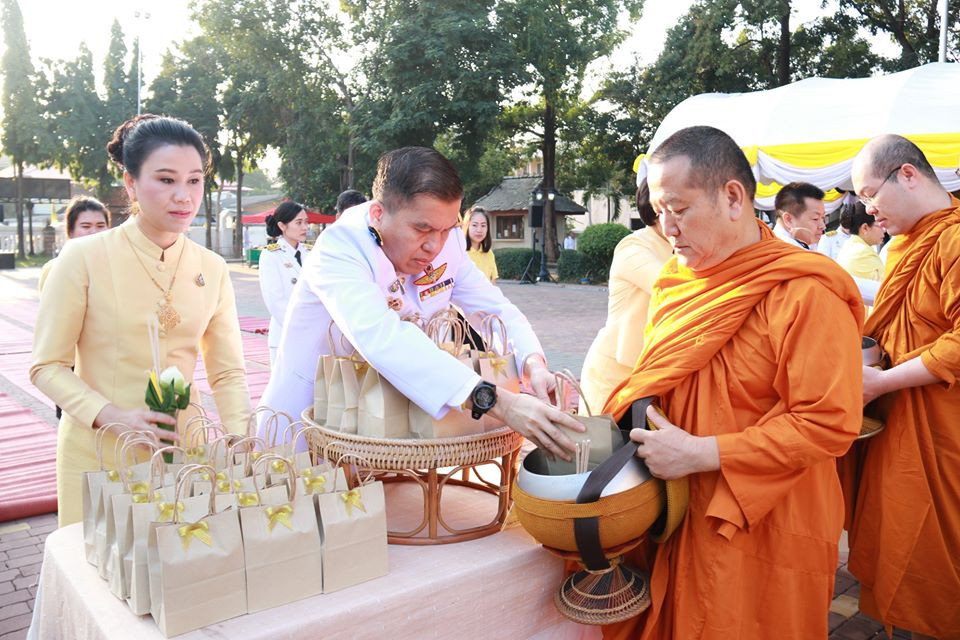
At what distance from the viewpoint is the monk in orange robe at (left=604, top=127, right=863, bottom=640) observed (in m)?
1.62

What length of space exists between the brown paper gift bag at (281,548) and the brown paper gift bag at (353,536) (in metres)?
0.02

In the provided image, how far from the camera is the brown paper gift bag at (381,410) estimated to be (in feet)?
5.68

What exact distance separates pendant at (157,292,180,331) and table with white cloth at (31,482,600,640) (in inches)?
22.4

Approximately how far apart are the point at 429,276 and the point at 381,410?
591 millimetres

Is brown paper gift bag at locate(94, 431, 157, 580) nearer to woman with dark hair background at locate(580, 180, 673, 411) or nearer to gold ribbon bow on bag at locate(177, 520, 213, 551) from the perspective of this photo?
gold ribbon bow on bag at locate(177, 520, 213, 551)

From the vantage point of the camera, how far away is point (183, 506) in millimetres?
1436

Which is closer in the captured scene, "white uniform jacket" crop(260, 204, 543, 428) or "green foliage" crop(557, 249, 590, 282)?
"white uniform jacket" crop(260, 204, 543, 428)

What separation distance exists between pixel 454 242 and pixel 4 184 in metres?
40.7

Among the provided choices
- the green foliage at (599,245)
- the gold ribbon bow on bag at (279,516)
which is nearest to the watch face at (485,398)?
the gold ribbon bow on bag at (279,516)

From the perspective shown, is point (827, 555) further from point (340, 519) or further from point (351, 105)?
point (351, 105)

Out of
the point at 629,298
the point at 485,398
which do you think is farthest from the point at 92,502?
the point at 629,298

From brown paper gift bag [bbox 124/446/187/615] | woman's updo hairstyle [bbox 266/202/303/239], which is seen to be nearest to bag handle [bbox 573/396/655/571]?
brown paper gift bag [bbox 124/446/187/615]

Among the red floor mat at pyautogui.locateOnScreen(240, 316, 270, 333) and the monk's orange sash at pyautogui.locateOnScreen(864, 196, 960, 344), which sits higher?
the monk's orange sash at pyautogui.locateOnScreen(864, 196, 960, 344)

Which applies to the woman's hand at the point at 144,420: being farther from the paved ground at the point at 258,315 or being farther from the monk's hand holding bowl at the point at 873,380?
the monk's hand holding bowl at the point at 873,380
